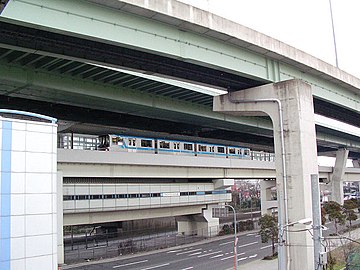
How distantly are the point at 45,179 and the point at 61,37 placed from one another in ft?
17.1

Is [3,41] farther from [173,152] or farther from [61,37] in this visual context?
[173,152]

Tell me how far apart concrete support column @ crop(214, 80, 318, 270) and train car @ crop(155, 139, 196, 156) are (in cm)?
1838

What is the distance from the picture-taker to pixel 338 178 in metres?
68.7

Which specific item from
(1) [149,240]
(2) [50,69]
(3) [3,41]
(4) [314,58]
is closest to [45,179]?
(3) [3,41]

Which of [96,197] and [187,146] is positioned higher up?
[187,146]

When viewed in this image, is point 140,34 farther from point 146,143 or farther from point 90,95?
point 146,143

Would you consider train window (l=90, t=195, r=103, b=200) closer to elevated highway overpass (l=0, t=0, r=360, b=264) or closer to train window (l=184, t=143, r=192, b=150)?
elevated highway overpass (l=0, t=0, r=360, b=264)

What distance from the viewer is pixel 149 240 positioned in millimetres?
43062

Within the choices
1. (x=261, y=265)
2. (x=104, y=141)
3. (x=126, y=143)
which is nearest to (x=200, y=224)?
(x=126, y=143)

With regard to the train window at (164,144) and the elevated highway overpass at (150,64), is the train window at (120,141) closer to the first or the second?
the train window at (164,144)

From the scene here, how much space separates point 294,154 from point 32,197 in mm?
11996

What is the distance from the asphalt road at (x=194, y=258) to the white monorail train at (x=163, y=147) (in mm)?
9107

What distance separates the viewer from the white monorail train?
3422cm

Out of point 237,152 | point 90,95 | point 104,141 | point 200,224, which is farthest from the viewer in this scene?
point 237,152
